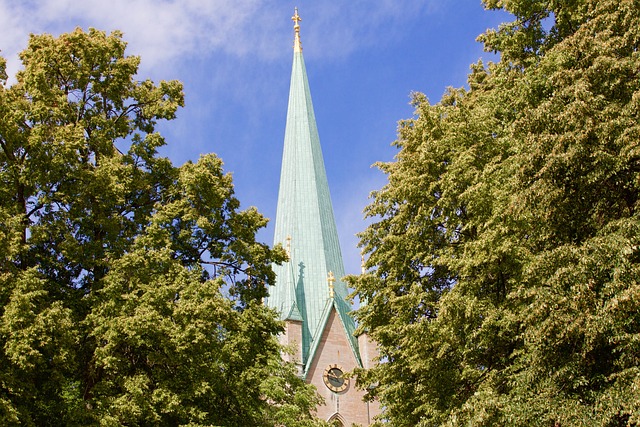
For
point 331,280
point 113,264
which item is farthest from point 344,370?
point 113,264

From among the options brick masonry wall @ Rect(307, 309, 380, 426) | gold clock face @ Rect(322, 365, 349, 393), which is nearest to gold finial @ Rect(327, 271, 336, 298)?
brick masonry wall @ Rect(307, 309, 380, 426)

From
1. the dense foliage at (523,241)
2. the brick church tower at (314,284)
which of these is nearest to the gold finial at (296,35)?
the brick church tower at (314,284)

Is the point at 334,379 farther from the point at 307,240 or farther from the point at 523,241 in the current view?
the point at 523,241

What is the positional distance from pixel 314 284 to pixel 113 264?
25.4 metres

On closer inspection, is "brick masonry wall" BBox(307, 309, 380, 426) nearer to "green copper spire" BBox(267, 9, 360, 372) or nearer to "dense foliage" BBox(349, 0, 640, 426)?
"green copper spire" BBox(267, 9, 360, 372)

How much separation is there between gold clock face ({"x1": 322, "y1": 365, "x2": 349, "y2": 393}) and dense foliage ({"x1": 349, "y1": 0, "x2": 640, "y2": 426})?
19153mm

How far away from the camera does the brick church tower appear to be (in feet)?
118

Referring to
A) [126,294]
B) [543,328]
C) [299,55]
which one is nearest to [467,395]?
[543,328]

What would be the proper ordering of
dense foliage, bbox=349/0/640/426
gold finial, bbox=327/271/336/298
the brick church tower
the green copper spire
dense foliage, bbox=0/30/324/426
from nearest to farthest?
dense foliage, bbox=349/0/640/426 → dense foliage, bbox=0/30/324/426 → the brick church tower → the green copper spire → gold finial, bbox=327/271/336/298

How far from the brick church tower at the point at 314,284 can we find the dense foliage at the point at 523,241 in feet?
57.1

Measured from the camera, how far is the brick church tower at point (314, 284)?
35.9m

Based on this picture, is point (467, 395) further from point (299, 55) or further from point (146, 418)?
point (299, 55)

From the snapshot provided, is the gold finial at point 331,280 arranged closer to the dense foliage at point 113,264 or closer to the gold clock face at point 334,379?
the gold clock face at point 334,379

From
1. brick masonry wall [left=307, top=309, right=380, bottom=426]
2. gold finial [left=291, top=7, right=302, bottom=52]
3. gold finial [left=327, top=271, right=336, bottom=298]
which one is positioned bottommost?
brick masonry wall [left=307, top=309, right=380, bottom=426]
